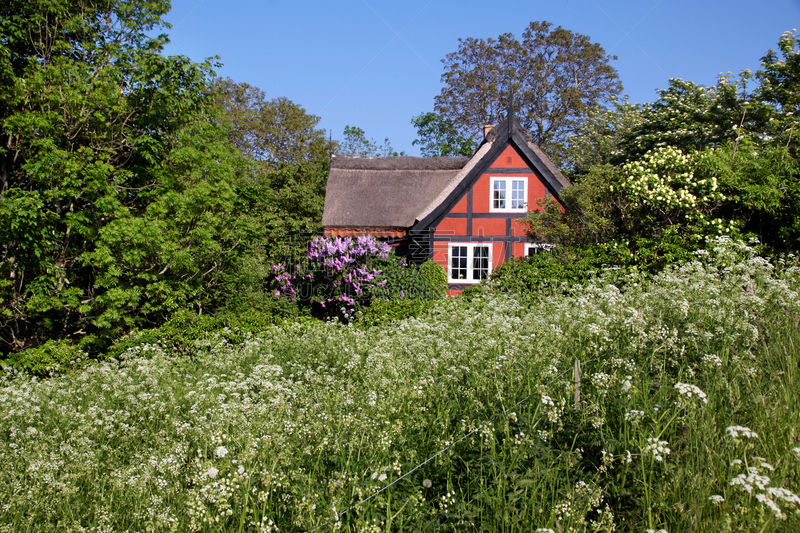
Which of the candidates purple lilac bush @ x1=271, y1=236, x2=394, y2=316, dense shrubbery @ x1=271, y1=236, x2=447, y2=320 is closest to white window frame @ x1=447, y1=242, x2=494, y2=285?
dense shrubbery @ x1=271, y1=236, x2=447, y2=320

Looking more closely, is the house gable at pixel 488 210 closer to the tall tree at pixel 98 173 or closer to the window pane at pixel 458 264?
the window pane at pixel 458 264

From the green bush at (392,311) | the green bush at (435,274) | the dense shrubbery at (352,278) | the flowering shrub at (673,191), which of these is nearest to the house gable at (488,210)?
the green bush at (435,274)

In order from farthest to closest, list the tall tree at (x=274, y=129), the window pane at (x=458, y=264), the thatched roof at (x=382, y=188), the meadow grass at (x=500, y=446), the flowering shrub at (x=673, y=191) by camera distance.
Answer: the tall tree at (x=274, y=129), the thatched roof at (x=382, y=188), the window pane at (x=458, y=264), the flowering shrub at (x=673, y=191), the meadow grass at (x=500, y=446)

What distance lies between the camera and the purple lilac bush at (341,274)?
1290cm

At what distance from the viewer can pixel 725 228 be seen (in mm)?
10086

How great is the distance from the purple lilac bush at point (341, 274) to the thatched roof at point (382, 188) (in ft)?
A: 17.8

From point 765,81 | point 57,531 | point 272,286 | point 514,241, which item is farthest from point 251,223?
point 765,81

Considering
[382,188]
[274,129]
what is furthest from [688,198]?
[274,129]

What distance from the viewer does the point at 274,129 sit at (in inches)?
1155

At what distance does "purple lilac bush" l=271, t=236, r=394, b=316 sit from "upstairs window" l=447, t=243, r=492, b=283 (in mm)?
4182

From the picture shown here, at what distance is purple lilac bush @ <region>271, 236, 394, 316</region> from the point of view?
12.9 metres

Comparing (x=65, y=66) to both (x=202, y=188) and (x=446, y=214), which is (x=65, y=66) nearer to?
(x=202, y=188)

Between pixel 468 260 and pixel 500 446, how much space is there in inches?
554

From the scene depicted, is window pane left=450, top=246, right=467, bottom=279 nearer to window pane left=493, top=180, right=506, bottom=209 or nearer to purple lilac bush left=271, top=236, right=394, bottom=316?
window pane left=493, top=180, right=506, bottom=209
